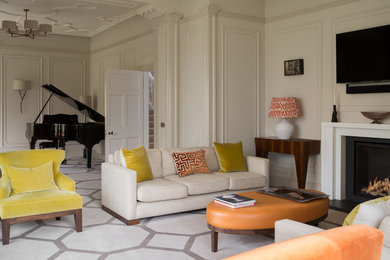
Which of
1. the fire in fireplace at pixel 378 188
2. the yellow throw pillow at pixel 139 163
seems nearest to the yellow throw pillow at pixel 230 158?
the yellow throw pillow at pixel 139 163

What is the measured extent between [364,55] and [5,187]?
4184 mm

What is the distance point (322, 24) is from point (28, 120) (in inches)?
284

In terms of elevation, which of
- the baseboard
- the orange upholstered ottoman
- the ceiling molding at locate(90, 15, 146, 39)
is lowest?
the baseboard

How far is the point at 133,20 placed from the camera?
773 cm

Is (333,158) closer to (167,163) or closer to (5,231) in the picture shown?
(167,163)

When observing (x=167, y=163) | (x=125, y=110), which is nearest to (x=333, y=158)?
(x=167, y=163)

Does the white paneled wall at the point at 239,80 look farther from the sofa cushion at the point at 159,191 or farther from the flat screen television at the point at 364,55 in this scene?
the sofa cushion at the point at 159,191

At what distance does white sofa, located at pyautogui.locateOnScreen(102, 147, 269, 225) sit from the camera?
3.95 meters

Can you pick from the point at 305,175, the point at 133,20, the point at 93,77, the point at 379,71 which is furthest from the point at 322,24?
the point at 93,77

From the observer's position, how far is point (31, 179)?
3.82 m

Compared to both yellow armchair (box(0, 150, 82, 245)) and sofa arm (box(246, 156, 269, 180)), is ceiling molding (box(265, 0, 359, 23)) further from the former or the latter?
yellow armchair (box(0, 150, 82, 245))

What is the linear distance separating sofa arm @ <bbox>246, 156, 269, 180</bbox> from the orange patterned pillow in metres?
0.61

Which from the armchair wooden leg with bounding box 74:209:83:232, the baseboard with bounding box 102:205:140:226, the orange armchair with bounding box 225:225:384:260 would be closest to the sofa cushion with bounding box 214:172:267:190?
the baseboard with bounding box 102:205:140:226

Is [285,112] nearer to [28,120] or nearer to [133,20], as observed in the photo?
[133,20]
